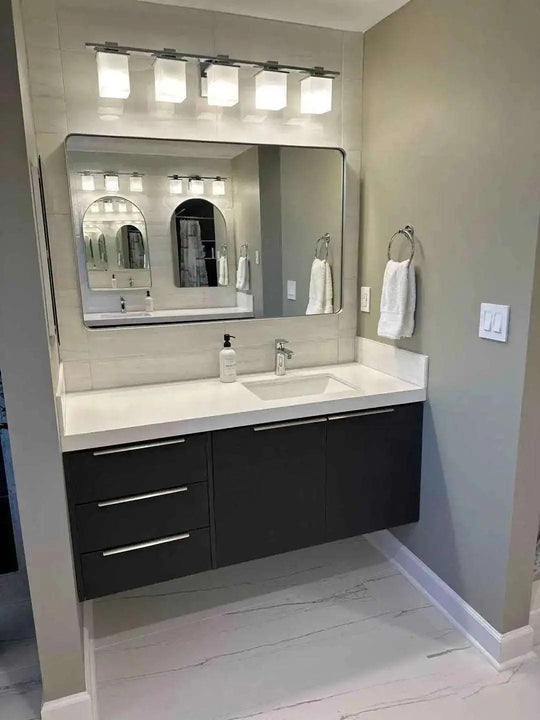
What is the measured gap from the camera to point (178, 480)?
1.80 m

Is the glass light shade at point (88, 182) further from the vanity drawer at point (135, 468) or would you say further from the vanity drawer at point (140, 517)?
the vanity drawer at point (140, 517)

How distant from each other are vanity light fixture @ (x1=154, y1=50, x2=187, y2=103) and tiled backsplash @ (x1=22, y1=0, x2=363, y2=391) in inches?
2.3

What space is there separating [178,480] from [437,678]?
1177mm

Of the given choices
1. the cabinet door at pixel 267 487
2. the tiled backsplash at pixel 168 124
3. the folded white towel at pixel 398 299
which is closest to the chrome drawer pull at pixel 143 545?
the cabinet door at pixel 267 487

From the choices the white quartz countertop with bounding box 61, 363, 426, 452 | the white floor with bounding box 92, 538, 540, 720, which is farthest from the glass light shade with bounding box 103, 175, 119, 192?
the white floor with bounding box 92, 538, 540, 720

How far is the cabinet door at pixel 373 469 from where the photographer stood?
2.02m

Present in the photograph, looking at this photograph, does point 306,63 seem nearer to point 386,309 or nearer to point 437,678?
point 386,309

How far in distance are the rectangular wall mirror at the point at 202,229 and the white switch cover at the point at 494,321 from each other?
859 millimetres

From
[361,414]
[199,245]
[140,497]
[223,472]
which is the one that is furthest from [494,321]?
[140,497]

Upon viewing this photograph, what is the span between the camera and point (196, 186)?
2150 mm

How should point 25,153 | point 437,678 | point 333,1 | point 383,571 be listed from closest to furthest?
1. point 25,153
2. point 437,678
3. point 333,1
4. point 383,571

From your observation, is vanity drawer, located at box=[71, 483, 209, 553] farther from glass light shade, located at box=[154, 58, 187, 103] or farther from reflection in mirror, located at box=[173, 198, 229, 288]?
glass light shade, located at box=[154, 58, 187, 103]

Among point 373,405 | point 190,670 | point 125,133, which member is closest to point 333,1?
point 125,133

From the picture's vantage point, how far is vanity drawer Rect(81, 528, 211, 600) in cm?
174
